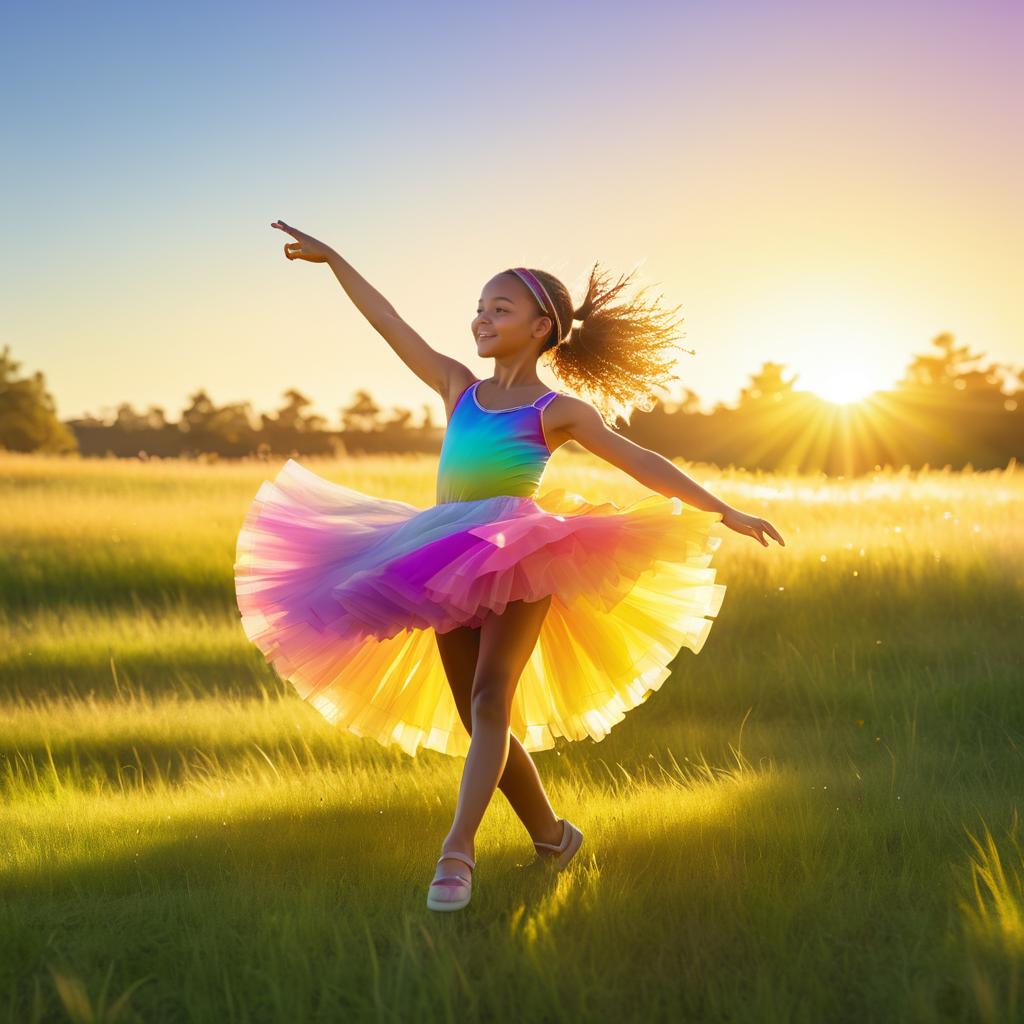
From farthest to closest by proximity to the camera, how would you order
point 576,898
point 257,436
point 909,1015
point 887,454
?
1. point 257,436
2. point 887,454
3. point 576,898
4. point 909,1015

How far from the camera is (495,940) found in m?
3.30

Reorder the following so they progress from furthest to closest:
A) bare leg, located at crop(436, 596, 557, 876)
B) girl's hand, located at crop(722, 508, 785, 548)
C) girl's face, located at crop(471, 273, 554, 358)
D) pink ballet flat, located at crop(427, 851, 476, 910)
Answer: girl's face, located at crop(471, 273, 554, 358) < girl's hand, located at crop(722, 508, 785, 548) < bare leg, located at crop(436, 596, 557, 876) < pink ballet flat, located at crop(427, 851, 476, 910)

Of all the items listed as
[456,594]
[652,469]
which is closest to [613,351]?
[652,469]

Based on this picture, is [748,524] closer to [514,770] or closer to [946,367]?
[514,770]

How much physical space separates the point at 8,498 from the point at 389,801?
449 inches

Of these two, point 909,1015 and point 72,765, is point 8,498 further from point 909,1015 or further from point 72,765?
point 909,1015

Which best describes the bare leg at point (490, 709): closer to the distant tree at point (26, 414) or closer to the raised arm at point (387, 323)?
the raised arm at point (387, 323)

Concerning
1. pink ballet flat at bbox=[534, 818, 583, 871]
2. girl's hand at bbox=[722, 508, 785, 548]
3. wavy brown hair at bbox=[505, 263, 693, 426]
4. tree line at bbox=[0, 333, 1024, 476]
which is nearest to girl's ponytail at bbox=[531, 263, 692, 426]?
wavy brown hair at bbox=[505, 263, 693, 426]

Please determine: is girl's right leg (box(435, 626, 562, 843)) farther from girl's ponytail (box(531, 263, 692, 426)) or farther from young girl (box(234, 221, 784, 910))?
girl's ponytail (box(531, 263, 692, 426))

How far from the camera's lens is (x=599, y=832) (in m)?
4.32

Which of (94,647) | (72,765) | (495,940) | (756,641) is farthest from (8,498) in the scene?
(495,940)

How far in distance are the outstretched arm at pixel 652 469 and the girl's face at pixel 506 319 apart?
368 millimetres

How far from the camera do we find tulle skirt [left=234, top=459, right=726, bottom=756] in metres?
3.72

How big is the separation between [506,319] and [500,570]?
112 centimetres
